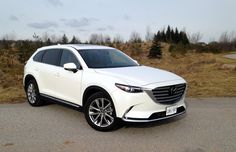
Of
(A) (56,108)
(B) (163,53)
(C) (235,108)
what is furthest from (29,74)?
(B) (163,53)

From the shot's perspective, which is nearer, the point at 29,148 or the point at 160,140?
the point at 29,148

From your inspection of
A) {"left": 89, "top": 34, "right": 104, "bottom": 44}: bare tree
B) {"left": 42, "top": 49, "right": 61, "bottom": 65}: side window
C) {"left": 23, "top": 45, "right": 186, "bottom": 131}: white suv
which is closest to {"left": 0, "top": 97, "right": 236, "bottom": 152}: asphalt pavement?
{"left": 23, "top": 45, "right": 186, "bottom": 131}: white suv

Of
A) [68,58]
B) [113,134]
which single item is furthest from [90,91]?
[68,58]

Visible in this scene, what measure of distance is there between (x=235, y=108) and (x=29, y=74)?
557 centimetres

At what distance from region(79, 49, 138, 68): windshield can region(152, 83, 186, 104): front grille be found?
4.87 feet

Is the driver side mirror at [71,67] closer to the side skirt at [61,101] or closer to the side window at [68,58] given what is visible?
the side window at [68,58]

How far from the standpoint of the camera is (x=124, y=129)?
5.74 meters

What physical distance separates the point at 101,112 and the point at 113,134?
493 millimetres

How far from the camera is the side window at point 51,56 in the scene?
711 cm

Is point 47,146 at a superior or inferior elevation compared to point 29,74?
inferior

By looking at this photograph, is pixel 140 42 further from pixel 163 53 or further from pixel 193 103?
pixel 193 103

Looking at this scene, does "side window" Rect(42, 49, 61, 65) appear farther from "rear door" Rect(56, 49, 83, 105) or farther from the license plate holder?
the license plate holder

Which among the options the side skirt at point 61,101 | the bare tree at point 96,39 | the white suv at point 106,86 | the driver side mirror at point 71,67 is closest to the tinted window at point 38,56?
the white suv at point 106,86

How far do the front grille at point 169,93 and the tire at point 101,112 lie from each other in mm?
854
